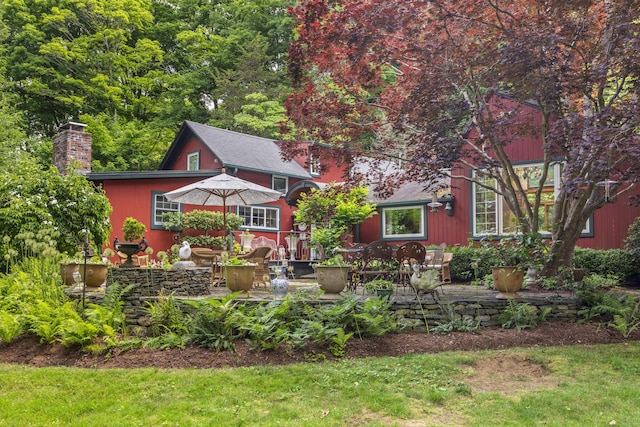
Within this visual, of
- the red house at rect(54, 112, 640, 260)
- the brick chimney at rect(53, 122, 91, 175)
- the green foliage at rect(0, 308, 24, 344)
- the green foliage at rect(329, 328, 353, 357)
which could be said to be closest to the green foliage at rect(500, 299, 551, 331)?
the green foliage at rect(329, 328, 353, 357)

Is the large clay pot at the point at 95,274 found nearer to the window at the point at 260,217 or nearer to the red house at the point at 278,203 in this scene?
the red house at the point at 278,203

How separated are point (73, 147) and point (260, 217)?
19.1 ft

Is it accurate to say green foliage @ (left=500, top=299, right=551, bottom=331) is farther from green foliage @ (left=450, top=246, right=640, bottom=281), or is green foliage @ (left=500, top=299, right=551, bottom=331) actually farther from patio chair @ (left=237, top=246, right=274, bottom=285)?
patio chair @ (left=237, top=246, right=274, bottom=285)

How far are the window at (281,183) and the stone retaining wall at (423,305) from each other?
10.7 meters

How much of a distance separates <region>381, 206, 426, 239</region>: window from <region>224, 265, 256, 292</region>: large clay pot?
8.58 m

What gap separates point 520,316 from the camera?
6016 millimetres

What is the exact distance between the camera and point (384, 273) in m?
7.71

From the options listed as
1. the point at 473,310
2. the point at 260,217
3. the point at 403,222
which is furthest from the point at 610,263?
the point at 260,217

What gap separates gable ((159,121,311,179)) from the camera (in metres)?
16.1

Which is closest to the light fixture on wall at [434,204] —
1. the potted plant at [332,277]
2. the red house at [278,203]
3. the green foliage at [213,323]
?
the red house at [278,203]

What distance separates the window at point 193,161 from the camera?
1748 centimetres

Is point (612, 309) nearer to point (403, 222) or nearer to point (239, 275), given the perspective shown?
point (239, 275)

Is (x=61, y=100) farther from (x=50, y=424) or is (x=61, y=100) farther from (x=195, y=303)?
(x=50, y=424)

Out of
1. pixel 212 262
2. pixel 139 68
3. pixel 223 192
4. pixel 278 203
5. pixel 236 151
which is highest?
pixel 139 68
